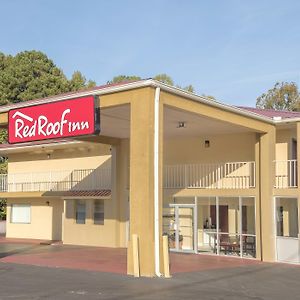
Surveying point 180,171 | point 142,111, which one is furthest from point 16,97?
point 142,111

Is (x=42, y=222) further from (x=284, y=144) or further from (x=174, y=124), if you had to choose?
(x=284, y=144)

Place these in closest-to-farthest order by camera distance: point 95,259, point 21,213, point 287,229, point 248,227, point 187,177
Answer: point 95,259 < point 287,229 < point 248,227 < point 187,177 < point 21,213

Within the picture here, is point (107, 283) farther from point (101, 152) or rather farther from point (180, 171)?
point (101, 152)

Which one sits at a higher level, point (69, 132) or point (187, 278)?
point (69, 132)

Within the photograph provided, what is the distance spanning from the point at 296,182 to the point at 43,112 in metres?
9.58

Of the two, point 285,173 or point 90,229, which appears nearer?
point 285,173

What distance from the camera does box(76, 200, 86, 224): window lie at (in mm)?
26391

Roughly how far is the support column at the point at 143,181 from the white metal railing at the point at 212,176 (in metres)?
7.60

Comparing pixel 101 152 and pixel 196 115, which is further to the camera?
pixel 101 152

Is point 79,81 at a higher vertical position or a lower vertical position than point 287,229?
higher

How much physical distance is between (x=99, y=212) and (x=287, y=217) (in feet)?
31.1

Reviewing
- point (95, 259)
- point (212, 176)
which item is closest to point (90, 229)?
point (95, 259)

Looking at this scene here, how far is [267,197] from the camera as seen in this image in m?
20.0

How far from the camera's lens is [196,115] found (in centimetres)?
1714
